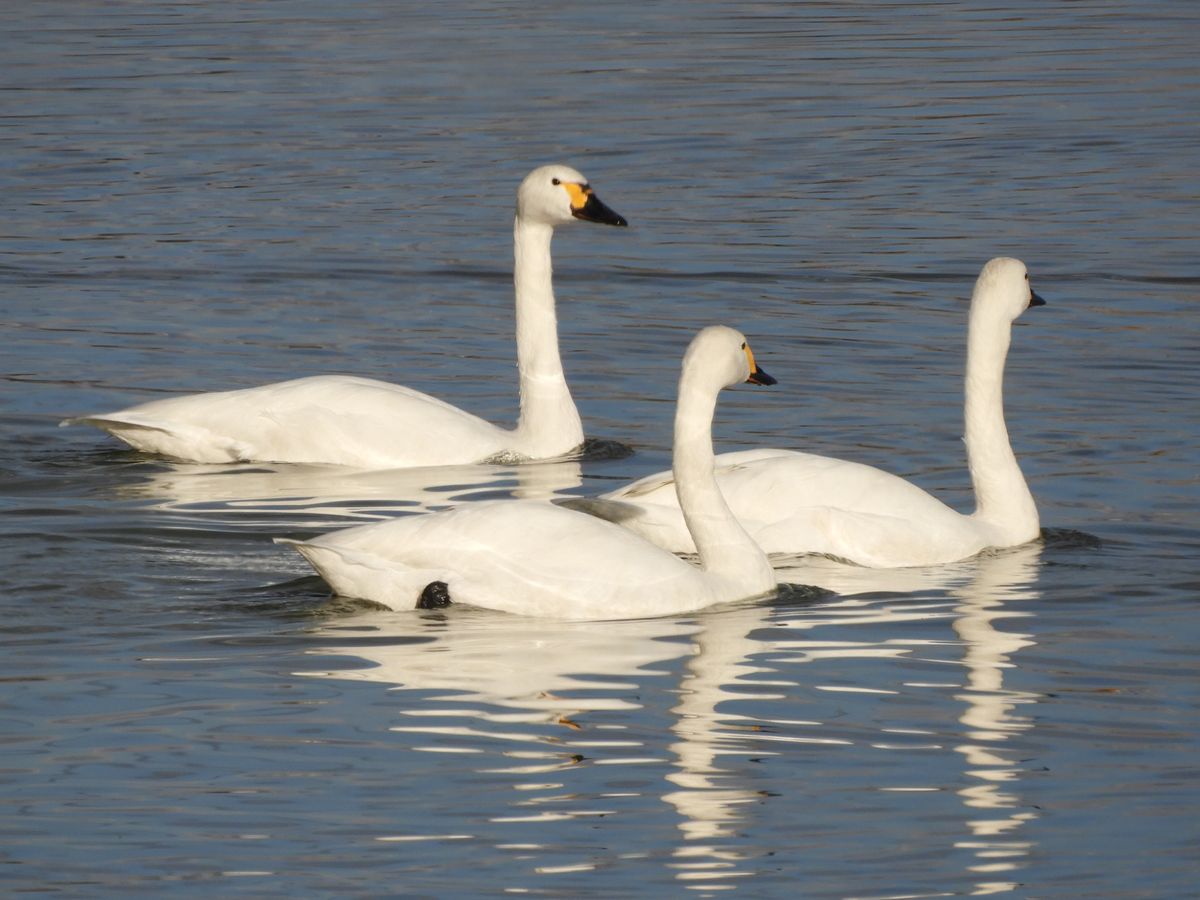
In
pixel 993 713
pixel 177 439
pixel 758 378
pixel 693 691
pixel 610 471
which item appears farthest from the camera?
pixel 610 471

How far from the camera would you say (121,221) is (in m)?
20.6

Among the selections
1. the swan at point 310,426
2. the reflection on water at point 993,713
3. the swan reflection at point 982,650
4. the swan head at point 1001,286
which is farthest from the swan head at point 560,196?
the reflection on water at point 993,713

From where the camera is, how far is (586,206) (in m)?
13.8

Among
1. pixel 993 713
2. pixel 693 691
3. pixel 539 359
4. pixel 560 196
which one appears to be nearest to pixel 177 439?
pixel 539 359

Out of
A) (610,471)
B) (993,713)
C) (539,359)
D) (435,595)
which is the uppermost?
(539,359)

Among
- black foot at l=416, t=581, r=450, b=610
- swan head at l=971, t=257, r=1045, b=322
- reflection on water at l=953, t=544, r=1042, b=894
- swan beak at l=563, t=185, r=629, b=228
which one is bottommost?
reflection on water at l=953, t=544, r=1042, b=894

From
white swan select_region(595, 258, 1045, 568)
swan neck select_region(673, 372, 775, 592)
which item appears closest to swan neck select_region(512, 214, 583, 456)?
white swan select_region(595, 258, 1045, 568)

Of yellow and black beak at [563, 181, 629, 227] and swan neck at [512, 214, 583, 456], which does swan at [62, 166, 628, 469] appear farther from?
yellow and black beak at [563, 181, 629, 227]

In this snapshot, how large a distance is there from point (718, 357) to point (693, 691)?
5.91 ft

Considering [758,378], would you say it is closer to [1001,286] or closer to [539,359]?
[1001,286]

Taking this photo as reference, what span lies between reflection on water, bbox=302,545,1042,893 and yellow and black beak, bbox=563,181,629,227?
3771mm

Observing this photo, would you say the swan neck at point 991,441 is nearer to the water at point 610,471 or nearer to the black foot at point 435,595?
the water at point 610,471

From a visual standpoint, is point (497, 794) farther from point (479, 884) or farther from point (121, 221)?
point (121, 221)

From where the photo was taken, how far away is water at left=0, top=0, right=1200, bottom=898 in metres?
7.14
